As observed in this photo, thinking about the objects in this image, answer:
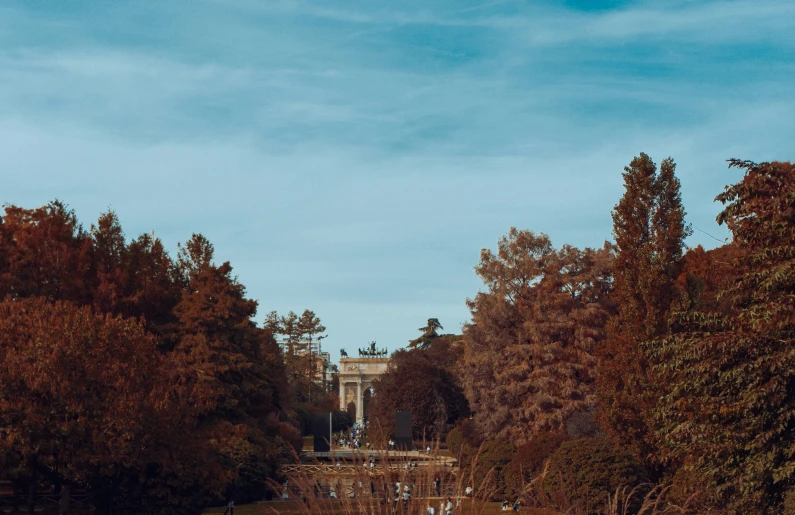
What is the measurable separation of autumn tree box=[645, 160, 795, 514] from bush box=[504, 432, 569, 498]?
12903mm

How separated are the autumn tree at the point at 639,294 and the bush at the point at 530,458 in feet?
8.98

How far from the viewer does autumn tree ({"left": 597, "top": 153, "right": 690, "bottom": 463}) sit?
96.4ft

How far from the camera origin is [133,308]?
39.5m

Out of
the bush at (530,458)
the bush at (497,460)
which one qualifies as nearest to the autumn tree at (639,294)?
the bush at (530,458)

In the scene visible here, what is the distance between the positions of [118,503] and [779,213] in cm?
2229

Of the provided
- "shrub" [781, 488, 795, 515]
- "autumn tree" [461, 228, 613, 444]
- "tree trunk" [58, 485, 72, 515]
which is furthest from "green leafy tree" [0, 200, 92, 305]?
"shrub" [781, 488, 795, 515]

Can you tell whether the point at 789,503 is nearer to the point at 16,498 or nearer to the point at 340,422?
the point at 16,498

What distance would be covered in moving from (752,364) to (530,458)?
53.2ft

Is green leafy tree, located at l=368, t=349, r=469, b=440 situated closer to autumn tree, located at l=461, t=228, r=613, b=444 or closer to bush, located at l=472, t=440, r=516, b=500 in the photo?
autumn tree, located at l=461, t=228, r=613, b=444

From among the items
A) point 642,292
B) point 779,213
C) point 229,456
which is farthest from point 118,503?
point 779,213

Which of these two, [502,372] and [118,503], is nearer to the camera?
[118,503]

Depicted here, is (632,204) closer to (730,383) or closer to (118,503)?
(730,383)

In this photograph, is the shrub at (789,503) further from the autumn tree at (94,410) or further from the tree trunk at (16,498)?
the tree trunk at (16,498)

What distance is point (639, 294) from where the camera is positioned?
30.3 m
